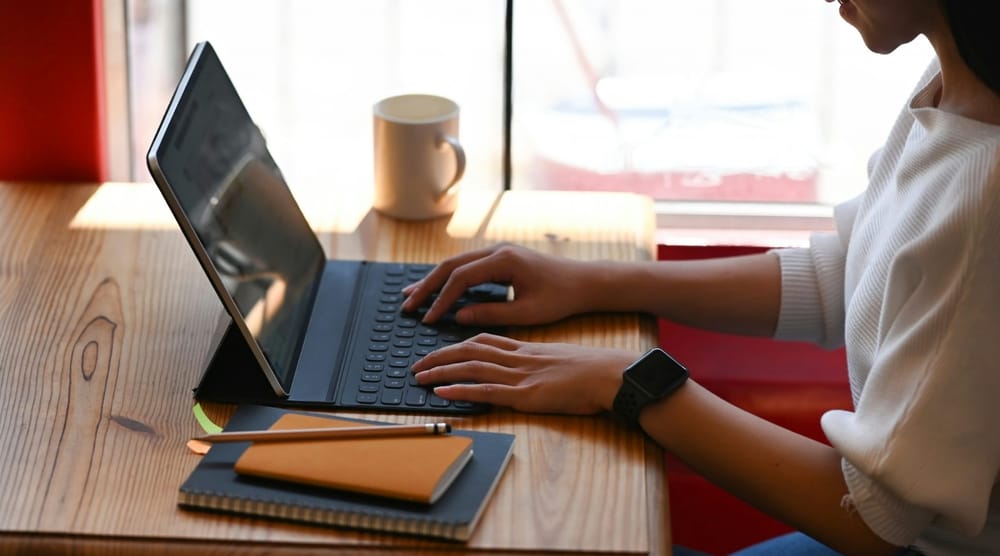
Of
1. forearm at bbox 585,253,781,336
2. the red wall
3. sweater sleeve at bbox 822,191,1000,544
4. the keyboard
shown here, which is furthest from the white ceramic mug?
sweater sleeve at bbox 822,191,1000,544

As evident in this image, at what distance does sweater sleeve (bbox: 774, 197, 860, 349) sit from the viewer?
1336 millimetres

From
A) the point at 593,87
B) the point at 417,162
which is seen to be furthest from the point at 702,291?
the point at 593,87

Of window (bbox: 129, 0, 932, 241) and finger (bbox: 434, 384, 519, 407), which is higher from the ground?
window (bbox: 129, 0, 932, 241)

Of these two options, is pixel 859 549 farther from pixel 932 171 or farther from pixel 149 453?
pixel 149 453

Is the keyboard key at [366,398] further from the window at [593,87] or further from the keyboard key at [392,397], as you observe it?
the window at [593,87]

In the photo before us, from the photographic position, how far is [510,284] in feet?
4.20

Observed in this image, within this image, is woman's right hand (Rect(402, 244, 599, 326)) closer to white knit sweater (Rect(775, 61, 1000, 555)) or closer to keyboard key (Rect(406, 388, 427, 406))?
keyboard key (Rect(406, 388, 427, 406))

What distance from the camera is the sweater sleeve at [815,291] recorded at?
134cm

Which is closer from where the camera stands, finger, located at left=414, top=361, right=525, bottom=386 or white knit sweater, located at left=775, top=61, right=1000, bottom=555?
white knit sweater, located at left=775, top=61, right=1000, bottom=555

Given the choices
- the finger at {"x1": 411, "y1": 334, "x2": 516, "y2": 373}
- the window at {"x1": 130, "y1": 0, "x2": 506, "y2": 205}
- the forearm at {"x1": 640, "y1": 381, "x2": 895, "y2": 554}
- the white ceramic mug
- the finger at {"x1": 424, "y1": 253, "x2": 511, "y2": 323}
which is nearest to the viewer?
the forearm at {"x1": 640, "y1": 381, "x2": 895, "y2": 554}

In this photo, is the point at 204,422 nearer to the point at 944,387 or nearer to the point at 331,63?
the point at 944,387

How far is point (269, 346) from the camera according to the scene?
111cm

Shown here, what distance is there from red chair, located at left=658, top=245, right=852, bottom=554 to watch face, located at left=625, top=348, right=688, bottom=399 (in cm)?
62

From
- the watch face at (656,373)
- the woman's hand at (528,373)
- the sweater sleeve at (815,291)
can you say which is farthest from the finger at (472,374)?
the sweater sleeve at (815,291)
